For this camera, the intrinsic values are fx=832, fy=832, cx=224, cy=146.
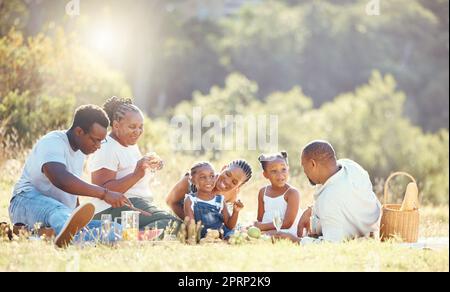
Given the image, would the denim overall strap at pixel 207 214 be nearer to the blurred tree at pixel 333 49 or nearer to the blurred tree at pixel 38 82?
the blurred tree at pixel 38 82

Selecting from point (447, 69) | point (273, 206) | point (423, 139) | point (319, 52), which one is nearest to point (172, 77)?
point (319, 52)

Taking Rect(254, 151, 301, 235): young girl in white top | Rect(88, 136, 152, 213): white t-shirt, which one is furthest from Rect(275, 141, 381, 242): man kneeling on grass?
Rect(88, 136, 152, 213): white t-shirt

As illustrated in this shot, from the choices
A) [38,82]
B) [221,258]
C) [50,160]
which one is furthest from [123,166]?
[38,82]

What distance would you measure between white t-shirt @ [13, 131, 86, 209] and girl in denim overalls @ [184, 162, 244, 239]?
0.89 m

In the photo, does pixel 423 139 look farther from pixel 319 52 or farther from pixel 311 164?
pixel 319 52

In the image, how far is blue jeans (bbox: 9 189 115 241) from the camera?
5.97 meters

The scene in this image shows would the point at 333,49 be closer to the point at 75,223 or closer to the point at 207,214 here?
the point at 207,214

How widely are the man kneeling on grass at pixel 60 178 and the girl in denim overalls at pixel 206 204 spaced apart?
668mm

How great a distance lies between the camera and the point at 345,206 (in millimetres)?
6219

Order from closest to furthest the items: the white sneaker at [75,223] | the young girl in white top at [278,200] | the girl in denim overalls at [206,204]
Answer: the white sneaker at [75,223], the girl in denim overalls at [206,204], the young girl in white top at [278,200]

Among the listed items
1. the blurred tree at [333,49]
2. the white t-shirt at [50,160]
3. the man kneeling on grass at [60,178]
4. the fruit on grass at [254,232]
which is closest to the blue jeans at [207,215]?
the fruit on grass at [254,232]

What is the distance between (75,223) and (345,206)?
201 cm

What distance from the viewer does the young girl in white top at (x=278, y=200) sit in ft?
22.1
